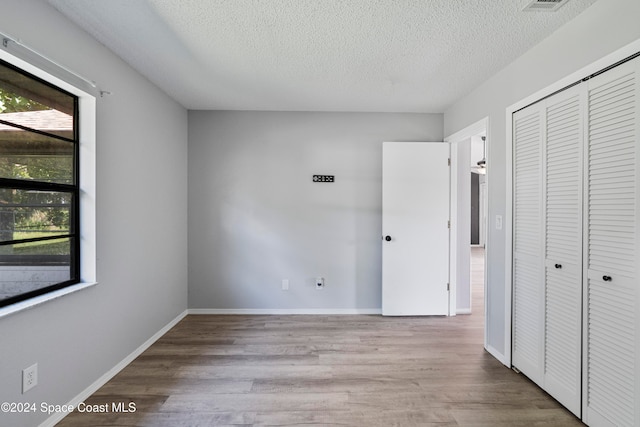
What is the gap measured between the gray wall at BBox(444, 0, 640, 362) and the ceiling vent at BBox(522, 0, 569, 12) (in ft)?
0.68

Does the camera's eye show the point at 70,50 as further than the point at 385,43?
No

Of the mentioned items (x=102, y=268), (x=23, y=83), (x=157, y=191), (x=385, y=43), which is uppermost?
(x=385, y=43)

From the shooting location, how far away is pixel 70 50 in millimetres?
1746

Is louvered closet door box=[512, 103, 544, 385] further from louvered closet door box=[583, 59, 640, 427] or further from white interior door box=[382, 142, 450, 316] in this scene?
white interior door box=[382, 142, 450, 316]

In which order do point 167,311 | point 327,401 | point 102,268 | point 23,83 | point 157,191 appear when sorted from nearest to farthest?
point 23,83 < point 327,401 < point 102,268 < point 157,191 < point 167,311

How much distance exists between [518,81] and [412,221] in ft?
5.43

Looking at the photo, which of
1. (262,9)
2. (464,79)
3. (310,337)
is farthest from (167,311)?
(464,79)

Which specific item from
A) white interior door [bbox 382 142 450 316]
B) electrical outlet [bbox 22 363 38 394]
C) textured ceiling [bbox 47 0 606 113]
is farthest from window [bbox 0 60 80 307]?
white interior door [bbox 382 142 450 316]

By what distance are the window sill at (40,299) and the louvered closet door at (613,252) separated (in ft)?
10.2

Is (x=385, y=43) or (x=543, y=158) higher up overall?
(x=385, y=43)

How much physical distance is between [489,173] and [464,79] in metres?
0.89

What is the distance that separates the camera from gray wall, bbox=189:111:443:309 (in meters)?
3.37

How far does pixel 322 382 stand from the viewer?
2.06m

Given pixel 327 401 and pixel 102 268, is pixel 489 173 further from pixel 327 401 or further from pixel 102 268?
pixel 102 268
